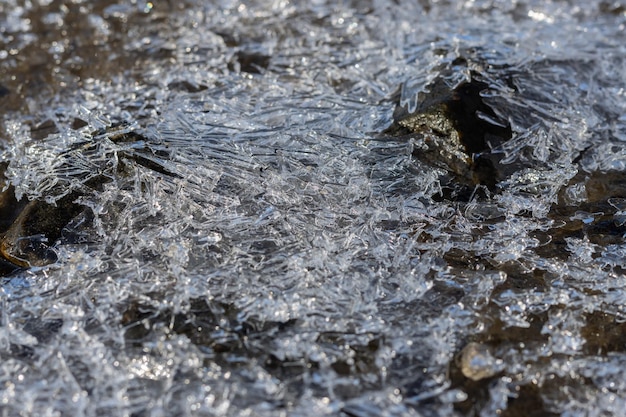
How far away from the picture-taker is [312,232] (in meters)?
2.75

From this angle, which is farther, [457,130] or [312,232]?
[457,130]

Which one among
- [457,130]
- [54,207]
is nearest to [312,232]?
[457,130]

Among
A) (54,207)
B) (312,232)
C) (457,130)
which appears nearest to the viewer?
(312,232)

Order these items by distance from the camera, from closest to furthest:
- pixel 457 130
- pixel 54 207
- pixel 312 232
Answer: pixel 312 232, pixel 54 207, pixel 457 130

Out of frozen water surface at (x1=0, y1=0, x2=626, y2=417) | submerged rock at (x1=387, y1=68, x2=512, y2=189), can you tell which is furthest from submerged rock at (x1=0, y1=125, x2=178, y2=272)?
submerged rock at (x1=387, y1=68, x2=512, y2=189)

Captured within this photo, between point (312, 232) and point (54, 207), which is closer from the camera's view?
point (312, 232)

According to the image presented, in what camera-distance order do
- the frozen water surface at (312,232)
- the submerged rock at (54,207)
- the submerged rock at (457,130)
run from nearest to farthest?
1. the frozen water surface at (312,232)
2. the submerged rock at (54,207)
3. the submerged rock at (457,130)

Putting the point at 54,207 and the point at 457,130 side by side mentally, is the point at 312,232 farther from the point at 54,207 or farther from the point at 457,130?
the point at 54,207

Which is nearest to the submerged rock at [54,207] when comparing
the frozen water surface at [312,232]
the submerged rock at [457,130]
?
the frozen water surface at [312,232]

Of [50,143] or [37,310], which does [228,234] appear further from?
[50,143]

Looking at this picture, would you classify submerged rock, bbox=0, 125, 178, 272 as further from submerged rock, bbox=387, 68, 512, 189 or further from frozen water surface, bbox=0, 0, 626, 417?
submerged rock, bbox=387, 68, 512, 189

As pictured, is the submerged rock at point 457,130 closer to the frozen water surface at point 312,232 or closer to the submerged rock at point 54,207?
the frozen water surface at point 312,232

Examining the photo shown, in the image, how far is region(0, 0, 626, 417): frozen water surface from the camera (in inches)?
88.7

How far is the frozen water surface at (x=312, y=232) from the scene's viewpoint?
225cm
